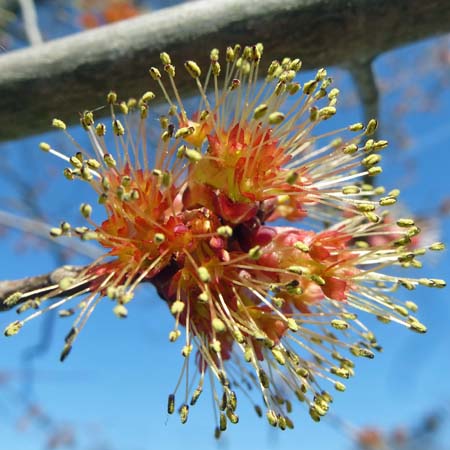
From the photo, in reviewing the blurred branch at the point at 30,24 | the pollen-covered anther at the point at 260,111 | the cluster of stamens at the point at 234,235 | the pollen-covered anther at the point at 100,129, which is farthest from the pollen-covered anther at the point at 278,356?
the blurred branch at the point at 30,24

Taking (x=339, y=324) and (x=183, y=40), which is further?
(x=183, y=40)

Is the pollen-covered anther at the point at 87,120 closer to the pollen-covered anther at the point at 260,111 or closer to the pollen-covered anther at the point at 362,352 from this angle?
the pollen-covered anther at the point at 260,111

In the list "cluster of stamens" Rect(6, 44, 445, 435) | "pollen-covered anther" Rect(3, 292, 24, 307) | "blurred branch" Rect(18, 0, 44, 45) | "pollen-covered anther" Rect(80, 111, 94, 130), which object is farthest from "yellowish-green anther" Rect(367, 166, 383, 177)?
"blurred branch" Rect(18, 0, 44, 45)

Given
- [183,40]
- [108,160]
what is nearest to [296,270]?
[108,160]

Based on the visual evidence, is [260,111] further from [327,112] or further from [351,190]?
[351,190]

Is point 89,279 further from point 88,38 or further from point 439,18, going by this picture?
point 439,18

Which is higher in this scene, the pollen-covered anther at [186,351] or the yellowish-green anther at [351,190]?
the yellowish-green anther at [351,190]

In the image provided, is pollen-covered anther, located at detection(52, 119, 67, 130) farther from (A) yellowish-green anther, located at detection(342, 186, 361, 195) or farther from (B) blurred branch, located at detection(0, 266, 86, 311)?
(A) yellowish-green anther, located at detection(342, 186, 361, 195)

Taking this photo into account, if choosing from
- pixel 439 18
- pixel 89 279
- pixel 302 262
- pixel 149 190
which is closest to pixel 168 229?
pixel 149 190
